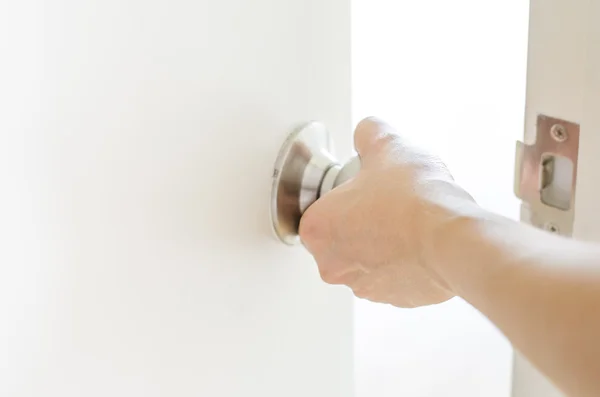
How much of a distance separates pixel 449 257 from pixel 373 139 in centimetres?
12

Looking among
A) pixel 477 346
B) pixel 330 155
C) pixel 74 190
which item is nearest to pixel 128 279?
pixel 74 190

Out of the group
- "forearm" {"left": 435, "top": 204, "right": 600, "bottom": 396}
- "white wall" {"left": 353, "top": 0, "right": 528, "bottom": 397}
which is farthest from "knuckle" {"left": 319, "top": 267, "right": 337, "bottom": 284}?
"white wall" {"left": 353, "top": 0, "right": 528, "bottom": 397}

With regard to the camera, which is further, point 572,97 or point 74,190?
point 572,97

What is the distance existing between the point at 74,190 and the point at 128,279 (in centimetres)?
5

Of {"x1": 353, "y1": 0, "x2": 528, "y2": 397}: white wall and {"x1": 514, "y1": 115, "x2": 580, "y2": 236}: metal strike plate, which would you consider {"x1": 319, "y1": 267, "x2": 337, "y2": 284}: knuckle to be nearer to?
{"x1": 514, "y1": 115, "x2": 580, "y2": 236}: metal strike plate

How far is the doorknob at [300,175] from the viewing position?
1.38 feet

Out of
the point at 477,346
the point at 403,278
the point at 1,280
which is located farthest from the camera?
the point at 477,346

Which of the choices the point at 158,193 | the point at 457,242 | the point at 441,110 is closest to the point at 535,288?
the point at 457,242

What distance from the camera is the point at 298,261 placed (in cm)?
45

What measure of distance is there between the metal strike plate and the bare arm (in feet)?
0.41

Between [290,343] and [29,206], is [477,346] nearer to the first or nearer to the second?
[290,343]

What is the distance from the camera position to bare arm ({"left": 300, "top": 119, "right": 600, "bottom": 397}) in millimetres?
238

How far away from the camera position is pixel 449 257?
31 centimetres

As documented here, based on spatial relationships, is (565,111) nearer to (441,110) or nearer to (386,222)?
(386,222)
